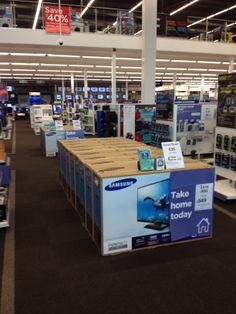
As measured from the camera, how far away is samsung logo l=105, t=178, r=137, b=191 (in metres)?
2.86

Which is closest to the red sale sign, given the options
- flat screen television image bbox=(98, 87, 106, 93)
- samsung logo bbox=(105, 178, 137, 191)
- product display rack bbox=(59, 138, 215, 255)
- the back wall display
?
the back wall display

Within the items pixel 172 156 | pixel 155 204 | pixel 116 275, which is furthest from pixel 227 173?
pixel 116 275

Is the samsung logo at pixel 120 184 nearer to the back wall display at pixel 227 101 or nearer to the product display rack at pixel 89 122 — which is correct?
the back wall display at pixel 227 101

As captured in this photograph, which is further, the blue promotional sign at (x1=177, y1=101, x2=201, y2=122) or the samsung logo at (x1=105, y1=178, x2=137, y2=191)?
the blue promotional sign at (x1=177, y1=101, x2=201, y2=122)

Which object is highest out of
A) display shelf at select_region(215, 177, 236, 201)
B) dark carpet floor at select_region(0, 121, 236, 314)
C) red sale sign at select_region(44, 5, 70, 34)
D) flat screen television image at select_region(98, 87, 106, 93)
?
red sale sign at select_region(44, 5, 70, 34)

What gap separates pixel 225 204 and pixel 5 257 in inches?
122

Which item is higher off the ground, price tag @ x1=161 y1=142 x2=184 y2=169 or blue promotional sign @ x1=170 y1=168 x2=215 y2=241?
price tag @ x1=161 y1=142 x2=184 y2=169

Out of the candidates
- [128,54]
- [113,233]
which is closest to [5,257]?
[113,233]

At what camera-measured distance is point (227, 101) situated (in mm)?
4684

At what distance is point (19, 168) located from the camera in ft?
23.1

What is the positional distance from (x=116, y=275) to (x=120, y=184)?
2.67ft

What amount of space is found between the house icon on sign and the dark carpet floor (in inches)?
5.1

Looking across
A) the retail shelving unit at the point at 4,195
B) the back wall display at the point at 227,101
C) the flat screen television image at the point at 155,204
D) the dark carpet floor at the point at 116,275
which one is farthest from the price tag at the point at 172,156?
the retail shelving unit at the point at 4,195

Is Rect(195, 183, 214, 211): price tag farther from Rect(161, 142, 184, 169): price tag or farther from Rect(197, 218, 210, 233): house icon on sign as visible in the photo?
Rect(161, 142, 184, 169): price tag
